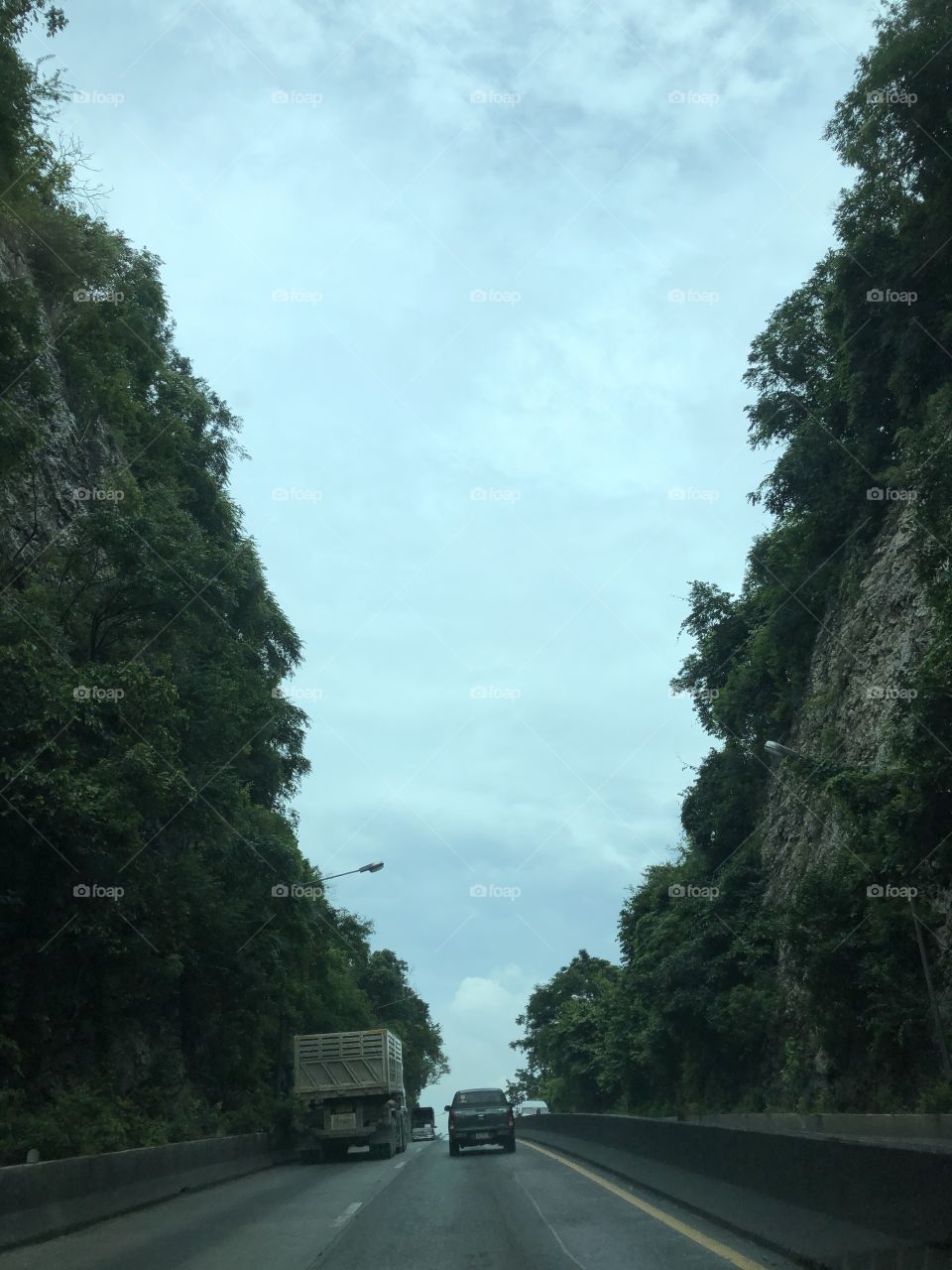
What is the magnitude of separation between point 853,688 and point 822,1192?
2862 cm

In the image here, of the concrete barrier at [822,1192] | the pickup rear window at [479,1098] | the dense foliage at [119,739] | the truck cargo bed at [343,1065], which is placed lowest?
the concrete barrier at [822,1192]

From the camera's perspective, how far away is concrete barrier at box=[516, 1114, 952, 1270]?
21.6ft

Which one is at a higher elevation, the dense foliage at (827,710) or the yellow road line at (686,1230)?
the dense foliage at (827,710)

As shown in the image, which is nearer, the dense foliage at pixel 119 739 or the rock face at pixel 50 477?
the dense foliage at pixel 119 739

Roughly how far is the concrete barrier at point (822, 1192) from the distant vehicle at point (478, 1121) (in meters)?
15.7

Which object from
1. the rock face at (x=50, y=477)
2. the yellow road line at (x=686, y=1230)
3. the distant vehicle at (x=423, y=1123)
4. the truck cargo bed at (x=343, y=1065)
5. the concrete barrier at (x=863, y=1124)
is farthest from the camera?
the distant vehicle at (x=423, y=1123)

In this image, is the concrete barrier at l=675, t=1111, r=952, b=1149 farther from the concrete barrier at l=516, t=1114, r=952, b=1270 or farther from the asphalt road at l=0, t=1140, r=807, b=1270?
the concrete barrier at l=516, t=1114, r=952, b=1270

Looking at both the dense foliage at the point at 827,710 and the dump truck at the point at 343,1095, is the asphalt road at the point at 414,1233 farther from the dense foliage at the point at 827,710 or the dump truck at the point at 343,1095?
the dump truck at the point at 343,1095

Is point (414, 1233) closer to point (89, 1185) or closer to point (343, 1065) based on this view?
point (89, 1185)

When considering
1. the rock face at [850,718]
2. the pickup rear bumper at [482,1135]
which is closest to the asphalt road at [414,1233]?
the pickup rear bumper at [482,1135]

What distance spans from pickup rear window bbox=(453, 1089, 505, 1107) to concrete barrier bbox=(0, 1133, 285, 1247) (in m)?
10.6

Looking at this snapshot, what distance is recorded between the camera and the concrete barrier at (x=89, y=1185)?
11.1m

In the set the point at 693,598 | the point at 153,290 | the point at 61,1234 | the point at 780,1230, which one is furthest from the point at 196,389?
the point at 780,1230

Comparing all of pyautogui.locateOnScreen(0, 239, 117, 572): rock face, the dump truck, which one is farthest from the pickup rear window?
pyautogui.locateOnScreen(0, 239, 117, 572): rock face
